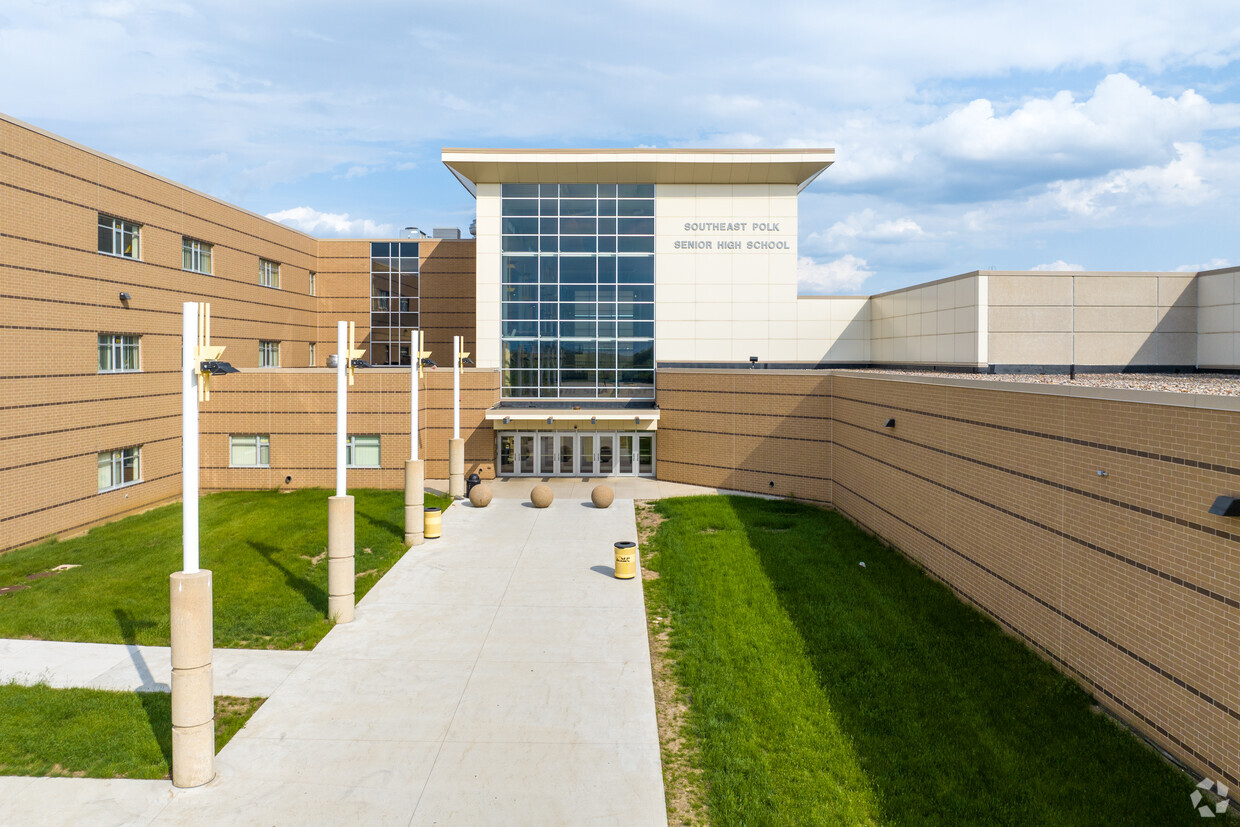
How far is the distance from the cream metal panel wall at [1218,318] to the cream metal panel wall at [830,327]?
1222 cm

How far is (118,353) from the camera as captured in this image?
2291 cm

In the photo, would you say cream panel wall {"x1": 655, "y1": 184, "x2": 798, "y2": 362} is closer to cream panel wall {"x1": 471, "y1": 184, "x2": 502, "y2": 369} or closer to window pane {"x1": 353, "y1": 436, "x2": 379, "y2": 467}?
cream panel wall {"x1": 471, "y1": 184, "x2": 502, "y2": 369}

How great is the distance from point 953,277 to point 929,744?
1725 cm

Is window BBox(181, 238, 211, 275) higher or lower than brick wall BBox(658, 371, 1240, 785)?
higher

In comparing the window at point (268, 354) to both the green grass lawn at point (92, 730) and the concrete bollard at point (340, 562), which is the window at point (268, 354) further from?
the green grass lawn at point (92, 730)

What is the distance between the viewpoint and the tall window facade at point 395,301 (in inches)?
1572

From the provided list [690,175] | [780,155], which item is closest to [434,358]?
[690,175]

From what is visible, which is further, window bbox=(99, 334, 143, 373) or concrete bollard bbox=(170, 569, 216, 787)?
window bbox=(99, 334, 143, 373)

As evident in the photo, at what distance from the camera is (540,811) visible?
7.93 m

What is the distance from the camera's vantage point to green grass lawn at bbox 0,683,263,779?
865 cm

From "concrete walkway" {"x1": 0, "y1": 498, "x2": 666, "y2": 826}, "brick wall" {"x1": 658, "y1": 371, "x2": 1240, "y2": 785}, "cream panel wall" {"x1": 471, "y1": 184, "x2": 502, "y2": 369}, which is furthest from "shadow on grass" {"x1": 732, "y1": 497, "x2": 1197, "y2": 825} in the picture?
"cream panel wall" {"x1": 471, "y1": 184, "x2": 502, "y2": 369}

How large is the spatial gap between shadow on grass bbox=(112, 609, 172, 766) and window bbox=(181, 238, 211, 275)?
1800cm

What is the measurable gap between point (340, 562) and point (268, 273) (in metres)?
24.8

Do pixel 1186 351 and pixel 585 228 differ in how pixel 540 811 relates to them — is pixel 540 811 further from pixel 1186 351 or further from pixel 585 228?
pixel 585 228
